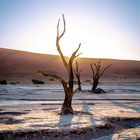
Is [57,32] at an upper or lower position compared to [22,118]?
upper

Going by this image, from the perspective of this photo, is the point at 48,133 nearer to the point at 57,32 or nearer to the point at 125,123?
the point at 125,123

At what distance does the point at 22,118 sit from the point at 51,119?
1076 millimetres

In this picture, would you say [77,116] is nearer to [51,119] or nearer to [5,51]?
[51,119]

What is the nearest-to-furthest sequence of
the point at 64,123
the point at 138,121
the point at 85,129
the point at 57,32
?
1. the point at 85,129
2. the point at 64,123
3. the point at 138,121
4. the point at 57,32

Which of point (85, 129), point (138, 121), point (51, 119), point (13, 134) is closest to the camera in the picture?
point (13, 134)

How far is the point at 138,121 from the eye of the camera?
10984 millimetres

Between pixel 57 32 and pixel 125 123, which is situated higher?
pixel 57 32

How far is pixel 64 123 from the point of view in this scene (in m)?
9.62

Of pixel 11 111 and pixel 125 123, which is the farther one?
pixel 11 111

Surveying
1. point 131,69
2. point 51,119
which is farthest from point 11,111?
point 131,69

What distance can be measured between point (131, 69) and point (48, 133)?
9250 cm

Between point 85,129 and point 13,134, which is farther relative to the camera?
point 85,129

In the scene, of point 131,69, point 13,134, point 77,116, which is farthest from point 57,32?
point 131,69

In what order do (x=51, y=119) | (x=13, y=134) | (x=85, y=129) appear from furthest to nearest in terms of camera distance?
1. (x=51, y=119)
2. (x=85, y=129)
3. (x=13, y=134)
